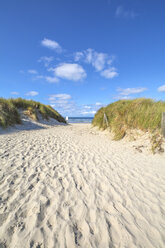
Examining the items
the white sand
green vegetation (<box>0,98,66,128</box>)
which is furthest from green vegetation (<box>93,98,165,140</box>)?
green vegetation (<box>0,98,66,128</box>)

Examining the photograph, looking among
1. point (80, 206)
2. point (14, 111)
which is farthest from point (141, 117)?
point (14, 111)

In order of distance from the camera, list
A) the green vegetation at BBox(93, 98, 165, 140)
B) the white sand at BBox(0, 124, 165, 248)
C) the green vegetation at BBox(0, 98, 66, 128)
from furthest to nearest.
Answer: the green vegetation at BBox(0, 98, 66, 128) < the green vegetation at BBox(93, 98, 165, 140) < the white sand at BBox(0, 124, 165, 248)

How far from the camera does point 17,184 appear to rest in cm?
227

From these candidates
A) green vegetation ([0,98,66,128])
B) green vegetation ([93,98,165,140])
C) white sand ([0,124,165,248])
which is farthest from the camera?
green vegetation ([0,98,66,128])

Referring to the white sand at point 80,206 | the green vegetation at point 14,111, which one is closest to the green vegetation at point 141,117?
the white sand at point 80,206

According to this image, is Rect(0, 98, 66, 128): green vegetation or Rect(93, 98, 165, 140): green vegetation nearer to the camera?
Rect(93, 98, 165, 140): green vegetation

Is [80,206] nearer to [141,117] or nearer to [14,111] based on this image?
[141,117]

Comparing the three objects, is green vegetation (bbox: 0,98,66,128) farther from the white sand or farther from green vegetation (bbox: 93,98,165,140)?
green vegetation (bbox: 93,98,165,140)

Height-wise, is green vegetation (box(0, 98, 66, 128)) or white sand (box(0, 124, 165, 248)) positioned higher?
green vegetation (box(0, 98, 66, 128))

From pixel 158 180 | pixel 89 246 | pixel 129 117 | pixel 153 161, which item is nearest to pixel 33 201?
pixel 89 246

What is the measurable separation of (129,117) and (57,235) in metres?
6.11

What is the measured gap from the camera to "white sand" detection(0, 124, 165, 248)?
1.38 meters

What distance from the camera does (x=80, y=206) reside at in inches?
72.9

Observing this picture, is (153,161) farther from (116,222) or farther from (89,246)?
(89,246)
